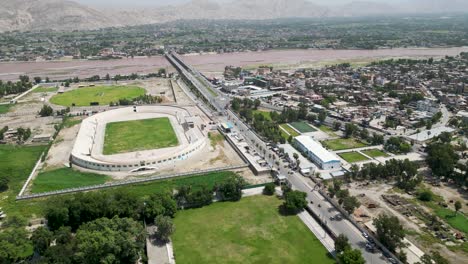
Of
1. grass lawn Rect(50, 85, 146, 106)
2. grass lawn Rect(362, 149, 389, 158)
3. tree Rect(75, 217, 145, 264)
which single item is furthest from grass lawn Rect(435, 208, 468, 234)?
grass lawn Rect(50, 85, 146, 106)

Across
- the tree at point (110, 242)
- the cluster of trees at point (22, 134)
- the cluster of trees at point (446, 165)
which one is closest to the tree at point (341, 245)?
the tree at point (110, 242)

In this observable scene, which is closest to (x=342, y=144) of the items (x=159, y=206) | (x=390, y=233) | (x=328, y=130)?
(x=328, y=130)

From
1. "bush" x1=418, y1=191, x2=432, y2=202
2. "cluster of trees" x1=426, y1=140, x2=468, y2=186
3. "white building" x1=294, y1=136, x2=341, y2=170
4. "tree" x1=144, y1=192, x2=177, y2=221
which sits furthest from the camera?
"white building" x1=294, y1=136, x2=341, y2=170

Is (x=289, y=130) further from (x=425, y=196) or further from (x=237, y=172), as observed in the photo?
(x=425, y=196)

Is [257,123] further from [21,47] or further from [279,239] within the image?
[21,47]

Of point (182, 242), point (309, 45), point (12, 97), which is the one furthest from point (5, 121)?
point (309, 45)

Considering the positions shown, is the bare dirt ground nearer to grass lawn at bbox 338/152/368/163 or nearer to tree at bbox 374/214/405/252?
grass lawn at bbox 338/152/368/163
